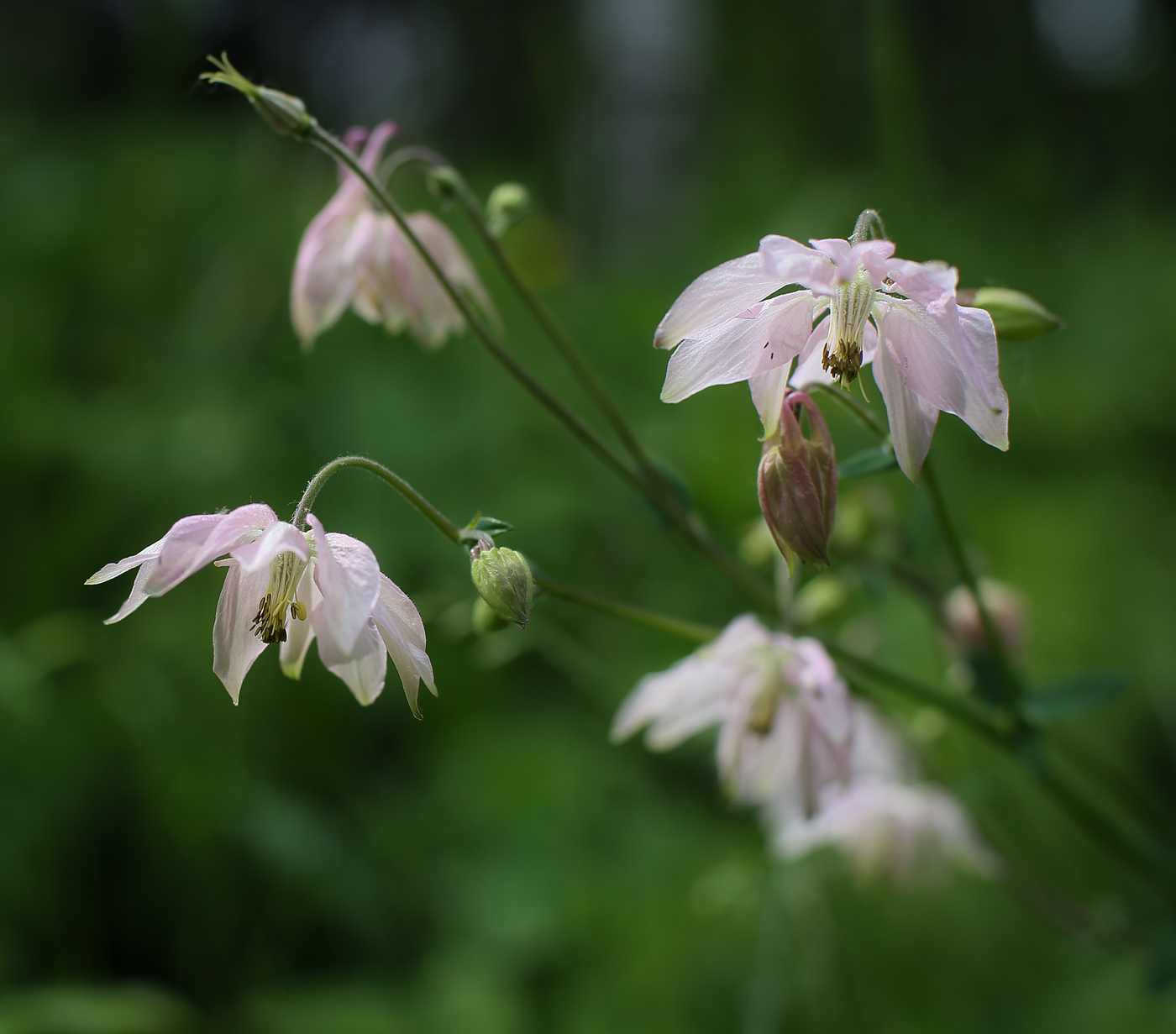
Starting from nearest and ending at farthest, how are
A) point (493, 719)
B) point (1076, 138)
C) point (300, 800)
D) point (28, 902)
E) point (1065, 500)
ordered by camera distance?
point (28, 902), point (300, 800), point (493, 719), point (1065, 500), point (1076, 138)

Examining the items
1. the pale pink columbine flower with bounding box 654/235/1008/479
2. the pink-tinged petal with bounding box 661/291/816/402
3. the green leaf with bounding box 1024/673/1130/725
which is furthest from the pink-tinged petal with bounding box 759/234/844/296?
the green leaf with bounding box 1024/673/1130/725

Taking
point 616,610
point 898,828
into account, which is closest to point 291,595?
point 616,610

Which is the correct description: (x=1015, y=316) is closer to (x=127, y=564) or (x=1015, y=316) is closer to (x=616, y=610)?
(x=616, y=610)

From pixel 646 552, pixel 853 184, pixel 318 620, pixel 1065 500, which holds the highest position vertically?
pixel 318 620

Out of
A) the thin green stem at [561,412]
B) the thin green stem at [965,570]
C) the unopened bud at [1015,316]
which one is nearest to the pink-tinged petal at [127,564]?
the thin green stem at [561,412]

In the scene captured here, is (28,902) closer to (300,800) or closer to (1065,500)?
(300,800)

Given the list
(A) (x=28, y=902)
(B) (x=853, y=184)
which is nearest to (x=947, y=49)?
(B) (x=853, y=184)

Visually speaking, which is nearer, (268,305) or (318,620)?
(318,620)
